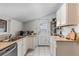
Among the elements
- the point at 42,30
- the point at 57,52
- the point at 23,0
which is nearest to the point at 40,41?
the point at 42,30

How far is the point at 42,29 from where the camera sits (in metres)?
8.70

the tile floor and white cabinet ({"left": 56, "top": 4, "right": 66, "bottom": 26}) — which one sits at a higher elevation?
white cabinet ({"left": 56, "top": 4, "right": 66, "bottom": 26})

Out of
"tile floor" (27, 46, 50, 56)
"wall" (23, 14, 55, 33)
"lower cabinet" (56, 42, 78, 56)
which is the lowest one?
"tile floor" (27, 46, 50, 56)

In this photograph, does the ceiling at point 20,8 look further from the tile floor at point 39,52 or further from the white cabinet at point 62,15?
the tile floor at point 39,52

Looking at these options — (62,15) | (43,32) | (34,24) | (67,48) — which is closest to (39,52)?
(62,15)

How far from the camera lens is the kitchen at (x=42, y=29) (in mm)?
3422

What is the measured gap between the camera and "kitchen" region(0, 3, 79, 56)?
342cm

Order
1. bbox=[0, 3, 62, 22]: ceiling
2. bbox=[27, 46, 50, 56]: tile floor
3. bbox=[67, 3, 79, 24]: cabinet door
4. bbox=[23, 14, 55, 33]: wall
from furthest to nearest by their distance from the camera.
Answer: bbox=[23, 14, 55, 33]: wall, bbox=[27, 46, 50, 56]: tile floor, bbox=[67, 3, 79, 24]: cabinet door, bbox=[0, 3, 62, 22]: ceiling

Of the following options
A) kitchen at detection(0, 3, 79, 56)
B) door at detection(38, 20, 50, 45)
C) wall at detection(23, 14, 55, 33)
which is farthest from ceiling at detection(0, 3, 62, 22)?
door at detection(38, 20, 50, 45)

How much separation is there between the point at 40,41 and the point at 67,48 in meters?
5.16

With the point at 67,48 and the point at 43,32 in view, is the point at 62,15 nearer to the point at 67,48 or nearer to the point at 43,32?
the point at 67,48

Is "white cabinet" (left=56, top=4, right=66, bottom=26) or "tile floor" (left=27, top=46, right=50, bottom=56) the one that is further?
"tile floor" (left=27, top=46, right=50, bottom=56)

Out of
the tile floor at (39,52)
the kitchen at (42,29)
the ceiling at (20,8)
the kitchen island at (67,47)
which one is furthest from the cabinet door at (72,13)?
the tile floor at (39,52)

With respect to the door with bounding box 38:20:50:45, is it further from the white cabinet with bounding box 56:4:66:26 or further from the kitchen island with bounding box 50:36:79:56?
the kitchen island with bounding box 50:36:79:56
